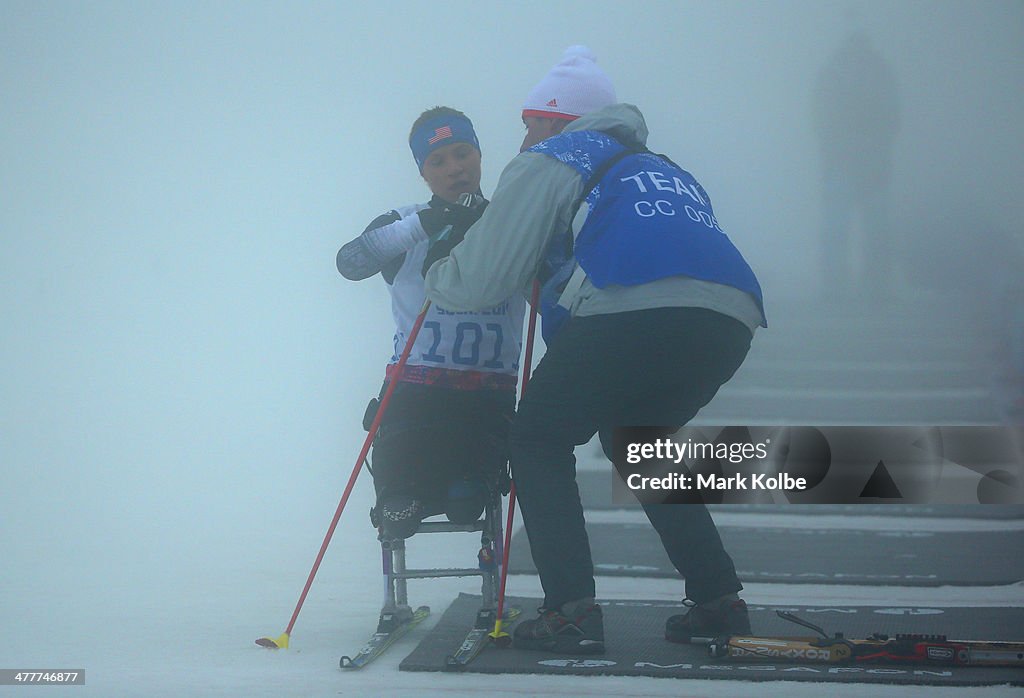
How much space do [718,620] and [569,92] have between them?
97 centimetres

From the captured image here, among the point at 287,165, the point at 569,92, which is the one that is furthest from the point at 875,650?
the point at 287,165

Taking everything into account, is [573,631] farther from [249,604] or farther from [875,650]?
[249,604]

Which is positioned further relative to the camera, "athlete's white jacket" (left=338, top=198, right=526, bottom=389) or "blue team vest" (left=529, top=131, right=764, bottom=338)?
"athlete's white jacket" (left=338, top=198, right=526, bottom=389)

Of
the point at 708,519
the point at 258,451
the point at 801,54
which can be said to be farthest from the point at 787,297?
the point at 708,519

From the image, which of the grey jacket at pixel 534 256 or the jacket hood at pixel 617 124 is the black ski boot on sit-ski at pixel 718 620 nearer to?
the grey jacket at pixel 534 256

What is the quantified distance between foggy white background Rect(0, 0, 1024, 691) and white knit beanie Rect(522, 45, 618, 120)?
2.12 metres

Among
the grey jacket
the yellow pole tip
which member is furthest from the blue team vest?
the yellow pole tip

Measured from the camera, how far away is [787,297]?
6.20 meters

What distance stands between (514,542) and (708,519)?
1.11 m

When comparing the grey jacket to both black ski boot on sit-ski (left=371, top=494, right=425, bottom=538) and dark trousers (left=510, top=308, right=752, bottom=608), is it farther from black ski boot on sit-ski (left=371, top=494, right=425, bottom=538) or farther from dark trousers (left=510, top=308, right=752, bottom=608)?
black ski boot on sit-ski (left=371, top=494, right=425, bottom=538)

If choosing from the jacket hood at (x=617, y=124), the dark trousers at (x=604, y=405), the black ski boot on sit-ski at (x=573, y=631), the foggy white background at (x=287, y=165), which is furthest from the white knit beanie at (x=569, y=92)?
the foggy white background at (x=287, y=165)

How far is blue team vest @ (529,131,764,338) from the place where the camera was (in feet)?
5.98

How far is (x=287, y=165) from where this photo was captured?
5.29 meters

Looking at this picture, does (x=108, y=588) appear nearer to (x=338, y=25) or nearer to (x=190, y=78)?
(x=338, y=25)
